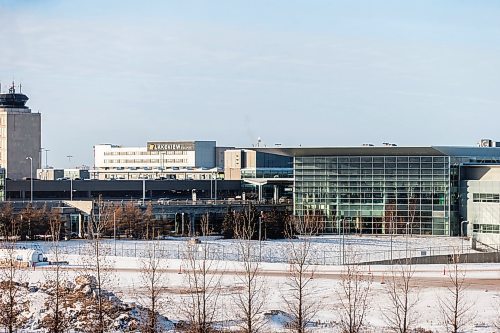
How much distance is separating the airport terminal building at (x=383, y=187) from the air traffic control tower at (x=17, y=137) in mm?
64312

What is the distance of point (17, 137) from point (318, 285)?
10270cm

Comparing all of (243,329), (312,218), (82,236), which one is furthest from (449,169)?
(243,329)

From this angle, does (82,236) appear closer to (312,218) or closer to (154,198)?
(312,218)

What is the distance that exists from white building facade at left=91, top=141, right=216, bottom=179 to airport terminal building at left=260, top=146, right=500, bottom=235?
186 feet

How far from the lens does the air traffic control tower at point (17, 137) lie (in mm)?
152750

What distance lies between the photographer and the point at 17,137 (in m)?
Answer: 154

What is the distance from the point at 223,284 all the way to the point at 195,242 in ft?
68.7

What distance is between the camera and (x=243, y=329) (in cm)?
4531

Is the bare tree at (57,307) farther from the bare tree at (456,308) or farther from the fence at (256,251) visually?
the fence at (256,251)

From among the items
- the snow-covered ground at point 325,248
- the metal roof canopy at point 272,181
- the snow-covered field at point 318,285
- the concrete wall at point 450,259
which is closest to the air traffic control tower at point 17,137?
the metal roof canopy at point 272,181

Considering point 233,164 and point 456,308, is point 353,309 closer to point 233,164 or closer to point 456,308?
point 456,308

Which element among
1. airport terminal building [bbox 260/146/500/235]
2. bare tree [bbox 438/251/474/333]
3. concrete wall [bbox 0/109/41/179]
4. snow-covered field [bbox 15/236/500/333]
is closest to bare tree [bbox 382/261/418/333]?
snow-covered field [bbox 15/236/500/333]

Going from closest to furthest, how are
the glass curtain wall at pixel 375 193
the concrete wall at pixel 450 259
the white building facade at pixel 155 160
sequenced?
1. the concrete wall at pixel 450 259
2. the glass curtain wall at pixel 375 193
3. the white building facade at pixel 155 160

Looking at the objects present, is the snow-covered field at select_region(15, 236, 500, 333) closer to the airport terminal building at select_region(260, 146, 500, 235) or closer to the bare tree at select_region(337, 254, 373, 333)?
the bare tree at select_region(337, 254, 373, 333)
